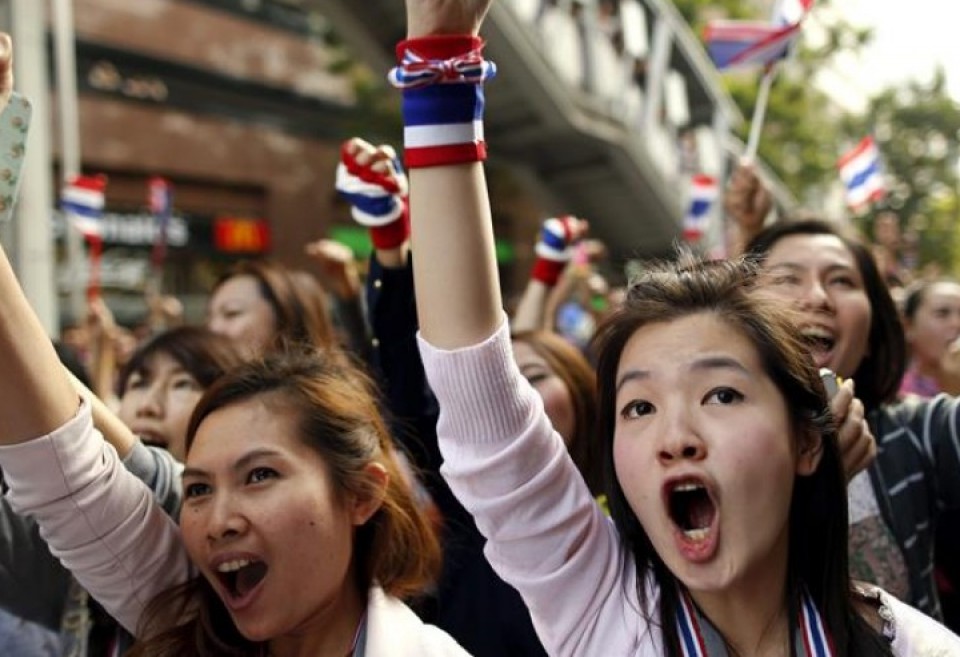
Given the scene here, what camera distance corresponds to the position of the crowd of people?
1.22 meters

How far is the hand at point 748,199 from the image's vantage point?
8.70 feet

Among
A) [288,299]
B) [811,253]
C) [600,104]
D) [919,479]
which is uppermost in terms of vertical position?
[600,104]

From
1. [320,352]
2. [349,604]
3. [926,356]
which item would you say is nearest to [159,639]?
[349,604]

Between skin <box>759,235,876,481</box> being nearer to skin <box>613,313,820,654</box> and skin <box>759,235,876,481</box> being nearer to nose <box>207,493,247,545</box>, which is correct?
skin <box>613,313,820,654</box>

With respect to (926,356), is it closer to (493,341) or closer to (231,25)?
(493,341)

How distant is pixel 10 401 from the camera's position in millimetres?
1383

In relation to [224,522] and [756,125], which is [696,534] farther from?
[756,125]

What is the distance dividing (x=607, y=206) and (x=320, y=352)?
→ 903 cm

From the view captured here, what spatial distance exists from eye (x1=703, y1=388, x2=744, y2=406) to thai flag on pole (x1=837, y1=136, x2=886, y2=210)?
5.58m

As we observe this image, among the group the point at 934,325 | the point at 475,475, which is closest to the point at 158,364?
the point at 475,475

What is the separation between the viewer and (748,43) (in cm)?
340

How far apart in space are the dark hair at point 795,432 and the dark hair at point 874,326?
0.81 meters

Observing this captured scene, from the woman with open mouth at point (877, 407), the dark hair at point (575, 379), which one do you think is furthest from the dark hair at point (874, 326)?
the dark hair at point (575, 379)

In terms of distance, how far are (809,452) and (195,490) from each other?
3.14 feet
